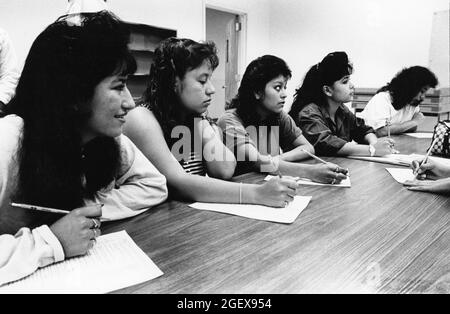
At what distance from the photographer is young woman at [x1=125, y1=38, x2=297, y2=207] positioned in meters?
1.15

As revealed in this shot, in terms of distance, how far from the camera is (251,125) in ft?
6.40

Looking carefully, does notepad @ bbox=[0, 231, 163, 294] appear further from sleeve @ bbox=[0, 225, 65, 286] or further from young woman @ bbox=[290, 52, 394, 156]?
young woman @ bbox=[290, 52, 394, 156]

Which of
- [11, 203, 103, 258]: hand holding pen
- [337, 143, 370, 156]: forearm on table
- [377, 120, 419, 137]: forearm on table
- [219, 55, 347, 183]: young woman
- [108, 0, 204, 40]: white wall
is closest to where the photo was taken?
[11, 203, 103, 258]: hand holding pen

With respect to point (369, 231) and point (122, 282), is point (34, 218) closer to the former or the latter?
point (122, 282)

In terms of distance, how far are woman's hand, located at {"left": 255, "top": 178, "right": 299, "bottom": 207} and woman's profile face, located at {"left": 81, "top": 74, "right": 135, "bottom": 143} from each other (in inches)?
18.1

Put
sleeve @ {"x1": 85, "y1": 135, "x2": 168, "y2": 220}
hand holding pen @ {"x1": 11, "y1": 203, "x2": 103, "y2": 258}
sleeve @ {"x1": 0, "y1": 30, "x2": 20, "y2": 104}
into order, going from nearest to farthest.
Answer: hand holding pen @ {"x1": 11, "y1": 203, "x2": 103, "y2": 258}
sleeve @ {"x1": 85, "y1": 135, "x2": 168, "y2": 220}
sleeve @ {"x1": 0, "y1": 30, "x2": 20, "y2": 104}

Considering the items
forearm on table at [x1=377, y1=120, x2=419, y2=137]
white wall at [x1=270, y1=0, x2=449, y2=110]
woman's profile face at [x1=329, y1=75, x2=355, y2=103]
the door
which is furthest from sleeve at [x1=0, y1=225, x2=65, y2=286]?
the door

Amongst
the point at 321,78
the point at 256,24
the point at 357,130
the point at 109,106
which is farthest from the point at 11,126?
the point at 256,24

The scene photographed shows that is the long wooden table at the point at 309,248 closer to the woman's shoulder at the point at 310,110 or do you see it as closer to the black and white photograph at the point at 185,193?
the black and white photograph at the point at 185,193

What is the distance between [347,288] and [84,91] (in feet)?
2.31

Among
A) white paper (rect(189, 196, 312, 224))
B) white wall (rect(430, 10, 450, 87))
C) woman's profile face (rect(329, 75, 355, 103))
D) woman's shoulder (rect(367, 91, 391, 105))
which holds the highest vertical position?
white wall (rect(430, 10, 450, 87))

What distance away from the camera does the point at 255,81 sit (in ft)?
6.31

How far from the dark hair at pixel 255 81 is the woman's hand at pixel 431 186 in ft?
2.80
